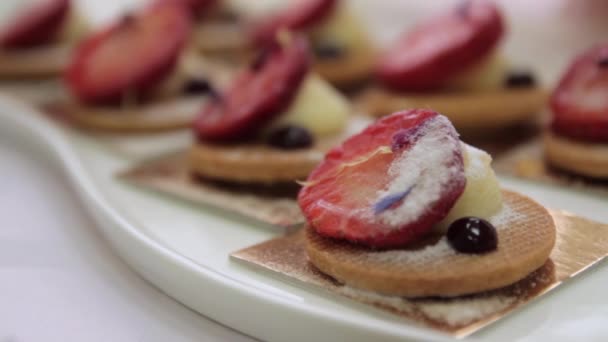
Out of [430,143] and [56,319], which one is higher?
[430,143]

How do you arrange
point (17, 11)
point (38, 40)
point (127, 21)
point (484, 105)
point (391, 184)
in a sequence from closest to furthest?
point (391, 184) < point (484, 105) < point (127, 21) < point (38, 40) < point (17, 11)

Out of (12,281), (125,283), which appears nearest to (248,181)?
(125,283)

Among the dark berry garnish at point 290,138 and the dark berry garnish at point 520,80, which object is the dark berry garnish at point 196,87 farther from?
the dark berry garnish at point 520,80

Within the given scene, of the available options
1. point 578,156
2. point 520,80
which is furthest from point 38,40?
point 578,156

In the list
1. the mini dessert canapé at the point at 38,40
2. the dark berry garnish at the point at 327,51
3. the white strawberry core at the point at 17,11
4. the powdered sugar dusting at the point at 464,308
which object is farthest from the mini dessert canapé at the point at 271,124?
the white strawberry core at the point at 17,11

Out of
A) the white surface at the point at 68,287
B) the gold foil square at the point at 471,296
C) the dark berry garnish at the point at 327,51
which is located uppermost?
the dark berry garnish at the point at 327,51

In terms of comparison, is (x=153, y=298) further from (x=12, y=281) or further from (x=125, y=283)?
(x=12, y=281)

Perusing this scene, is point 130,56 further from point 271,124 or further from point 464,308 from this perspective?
point 464,308
